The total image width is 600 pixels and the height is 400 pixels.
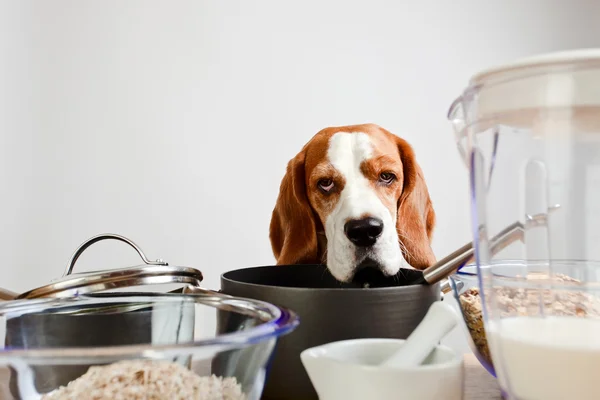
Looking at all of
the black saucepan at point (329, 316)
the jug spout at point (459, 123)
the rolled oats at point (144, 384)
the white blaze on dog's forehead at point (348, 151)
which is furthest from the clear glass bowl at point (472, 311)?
the white blaze on dog's forehead at point (348, 151)

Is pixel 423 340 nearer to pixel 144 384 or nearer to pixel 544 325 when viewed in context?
pixel 544 325

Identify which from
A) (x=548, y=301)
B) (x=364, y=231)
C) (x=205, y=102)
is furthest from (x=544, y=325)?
(x=205, y=102)

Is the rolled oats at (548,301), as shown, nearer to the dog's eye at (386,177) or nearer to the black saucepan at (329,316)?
the black saucepan at (329,316)

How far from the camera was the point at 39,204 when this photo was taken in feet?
8.42

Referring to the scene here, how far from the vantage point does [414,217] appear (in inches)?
54.2

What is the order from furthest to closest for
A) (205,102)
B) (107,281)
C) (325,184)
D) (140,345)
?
1. (205,102)
2. (325,184)
3. (107,281)
4. (140,345)

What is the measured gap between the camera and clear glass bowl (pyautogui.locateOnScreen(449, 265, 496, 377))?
56 centimetres

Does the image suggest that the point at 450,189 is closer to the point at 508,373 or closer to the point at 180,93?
the point at 180,93

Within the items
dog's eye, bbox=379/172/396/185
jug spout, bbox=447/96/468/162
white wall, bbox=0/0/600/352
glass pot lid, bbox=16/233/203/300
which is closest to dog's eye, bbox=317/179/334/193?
dog's eye, bbox=379/172/396/185

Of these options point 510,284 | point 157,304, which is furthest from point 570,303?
point 157,304

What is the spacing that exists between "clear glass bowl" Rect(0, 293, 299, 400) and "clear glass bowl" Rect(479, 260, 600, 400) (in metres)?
0.16

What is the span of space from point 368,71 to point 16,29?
5.72ft

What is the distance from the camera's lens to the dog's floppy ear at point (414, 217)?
132cm

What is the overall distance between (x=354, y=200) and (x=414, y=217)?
261 millimetres
